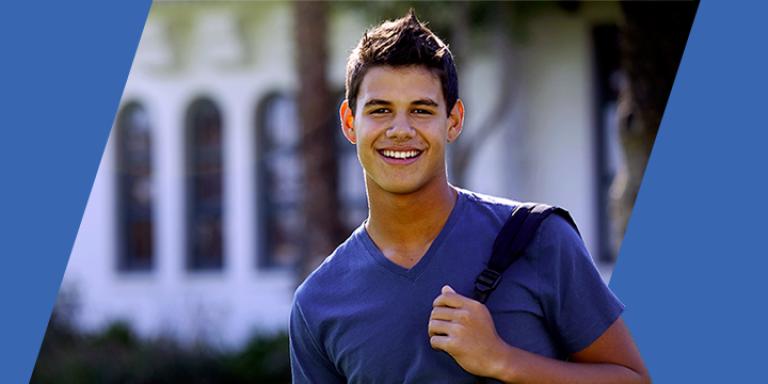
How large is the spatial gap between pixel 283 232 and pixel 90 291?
295 centimetres

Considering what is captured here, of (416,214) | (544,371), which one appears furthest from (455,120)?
(544,371)

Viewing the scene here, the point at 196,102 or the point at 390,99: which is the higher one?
the point at 390,99

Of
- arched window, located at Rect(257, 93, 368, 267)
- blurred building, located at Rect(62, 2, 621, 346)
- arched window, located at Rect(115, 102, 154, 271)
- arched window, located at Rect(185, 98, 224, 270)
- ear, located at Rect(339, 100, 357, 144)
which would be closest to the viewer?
ear, located at Rect(339, 100, 357, 144)

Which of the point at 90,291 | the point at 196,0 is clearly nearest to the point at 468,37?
the point at 196,0

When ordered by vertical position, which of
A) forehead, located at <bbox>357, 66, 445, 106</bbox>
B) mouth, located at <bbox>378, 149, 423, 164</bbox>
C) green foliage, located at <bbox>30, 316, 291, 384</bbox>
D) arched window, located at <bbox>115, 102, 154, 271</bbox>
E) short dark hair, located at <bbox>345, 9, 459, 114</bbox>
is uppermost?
short dark hair, located at <bbox>345, 9, 459, 114</bbox>

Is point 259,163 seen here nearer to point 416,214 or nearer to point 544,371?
point 416,214

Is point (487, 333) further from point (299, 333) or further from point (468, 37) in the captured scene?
point (468, 37)

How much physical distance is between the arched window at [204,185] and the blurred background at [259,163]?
26 mm

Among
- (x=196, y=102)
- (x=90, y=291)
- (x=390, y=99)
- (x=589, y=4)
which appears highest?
(x=589, y=4)

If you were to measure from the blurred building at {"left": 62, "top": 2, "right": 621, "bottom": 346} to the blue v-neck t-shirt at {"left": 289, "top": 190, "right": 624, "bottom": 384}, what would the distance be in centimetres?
1117

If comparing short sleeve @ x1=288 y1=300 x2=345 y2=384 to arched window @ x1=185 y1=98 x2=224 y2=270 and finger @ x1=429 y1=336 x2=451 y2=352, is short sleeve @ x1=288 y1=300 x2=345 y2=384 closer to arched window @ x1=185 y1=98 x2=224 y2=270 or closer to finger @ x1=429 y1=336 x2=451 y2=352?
finger @ x1=429 y1=336 x2=451 y2=352

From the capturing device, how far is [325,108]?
1341 centimetres

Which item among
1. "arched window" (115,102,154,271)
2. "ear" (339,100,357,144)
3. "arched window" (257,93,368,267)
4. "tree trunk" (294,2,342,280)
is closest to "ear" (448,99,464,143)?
"ear" (339,100,357,144)

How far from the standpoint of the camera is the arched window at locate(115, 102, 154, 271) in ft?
59.3
